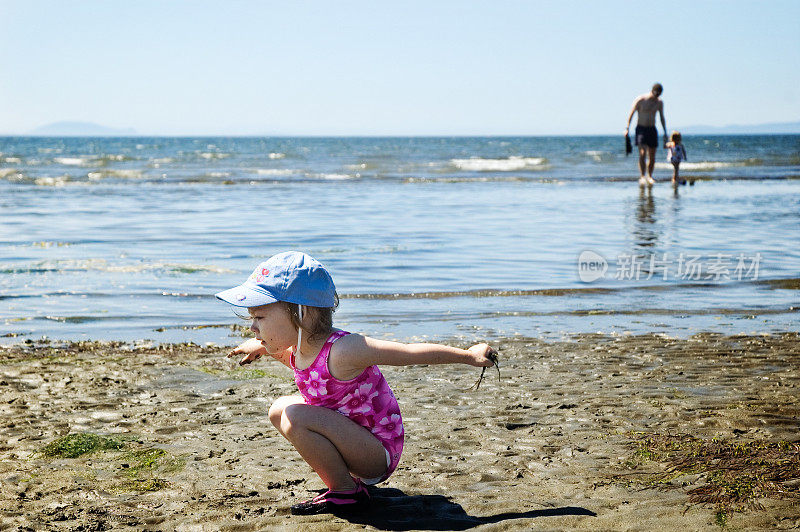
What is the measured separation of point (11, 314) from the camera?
291 inches

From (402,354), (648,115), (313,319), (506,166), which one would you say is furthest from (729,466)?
(506,166)

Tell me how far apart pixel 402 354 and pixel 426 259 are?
7.20 meters

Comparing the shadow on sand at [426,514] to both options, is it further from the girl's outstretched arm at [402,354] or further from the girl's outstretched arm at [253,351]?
the girl's outstretched arm at [253,351]

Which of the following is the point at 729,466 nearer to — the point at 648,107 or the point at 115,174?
the point at 648,107

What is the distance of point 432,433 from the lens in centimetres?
424

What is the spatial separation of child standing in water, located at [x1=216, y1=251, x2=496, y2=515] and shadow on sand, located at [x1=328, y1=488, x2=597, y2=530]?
0.09 meters

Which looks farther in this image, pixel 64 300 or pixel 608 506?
pixel 64 300

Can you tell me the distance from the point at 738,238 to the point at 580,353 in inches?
272

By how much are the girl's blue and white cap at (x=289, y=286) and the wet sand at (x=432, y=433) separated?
83 cm

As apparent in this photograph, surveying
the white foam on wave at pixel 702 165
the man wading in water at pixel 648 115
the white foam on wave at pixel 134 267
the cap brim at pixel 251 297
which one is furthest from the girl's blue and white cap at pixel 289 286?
the white foam on wave at pixel 702 165

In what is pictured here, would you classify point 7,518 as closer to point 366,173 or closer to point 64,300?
point 64,300

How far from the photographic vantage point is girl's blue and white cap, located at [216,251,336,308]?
10.6 feet

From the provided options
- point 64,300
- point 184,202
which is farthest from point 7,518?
point 184,202

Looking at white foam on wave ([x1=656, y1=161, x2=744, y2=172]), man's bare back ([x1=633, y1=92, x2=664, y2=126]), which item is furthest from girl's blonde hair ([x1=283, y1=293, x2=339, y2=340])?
white foam on wave ([x1=656, y1=161, x2=744, y2=172])
